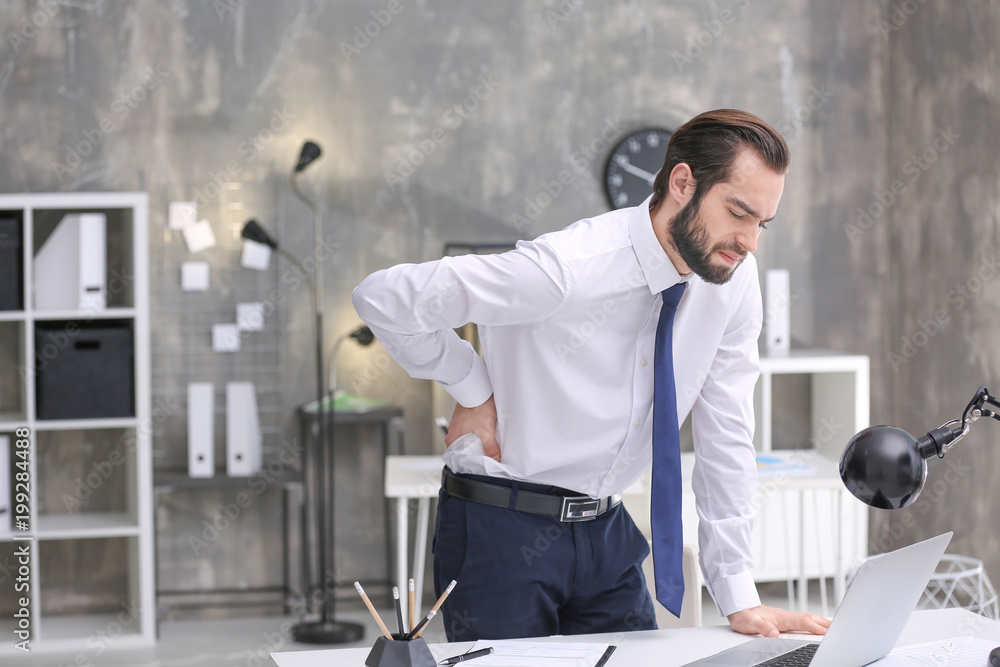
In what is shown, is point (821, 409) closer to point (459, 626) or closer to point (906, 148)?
point (906, 148)

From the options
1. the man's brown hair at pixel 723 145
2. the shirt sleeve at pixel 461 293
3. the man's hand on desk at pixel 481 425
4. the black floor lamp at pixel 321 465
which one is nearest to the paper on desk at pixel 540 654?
the man's hand on desk at pixel 481 425

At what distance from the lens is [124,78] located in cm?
419

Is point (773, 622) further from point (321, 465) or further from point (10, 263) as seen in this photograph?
point (10, 263)

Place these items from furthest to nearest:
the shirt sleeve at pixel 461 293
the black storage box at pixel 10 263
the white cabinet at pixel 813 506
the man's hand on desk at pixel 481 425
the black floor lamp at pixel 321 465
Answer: the white cabinet at pixel 813 506 → the black floor lamp at pixel 321 465 → the black storage box at pixel 10 263 → the man's hand on desk at pixel 481 425 → the shirt sleeve at pixel 461 293

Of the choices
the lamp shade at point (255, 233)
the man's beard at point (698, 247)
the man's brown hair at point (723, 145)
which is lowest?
the man's beard at point (698, 247)

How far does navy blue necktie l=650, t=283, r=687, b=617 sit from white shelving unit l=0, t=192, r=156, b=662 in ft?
9.00

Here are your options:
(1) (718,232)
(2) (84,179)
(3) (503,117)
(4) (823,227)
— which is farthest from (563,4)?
(1) (718,232)

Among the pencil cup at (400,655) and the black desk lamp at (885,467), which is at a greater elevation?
the black desk lamp at (885,467)

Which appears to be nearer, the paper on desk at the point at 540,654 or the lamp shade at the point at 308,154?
the paper on desk at the point at 540,654

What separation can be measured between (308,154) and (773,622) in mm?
2973

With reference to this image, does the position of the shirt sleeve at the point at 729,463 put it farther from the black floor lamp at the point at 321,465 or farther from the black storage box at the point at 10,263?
the black storage box at the point at 10,263

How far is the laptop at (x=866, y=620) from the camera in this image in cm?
124

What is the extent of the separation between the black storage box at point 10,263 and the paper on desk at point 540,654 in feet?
10.1

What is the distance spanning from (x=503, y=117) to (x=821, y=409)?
6.63 feet
